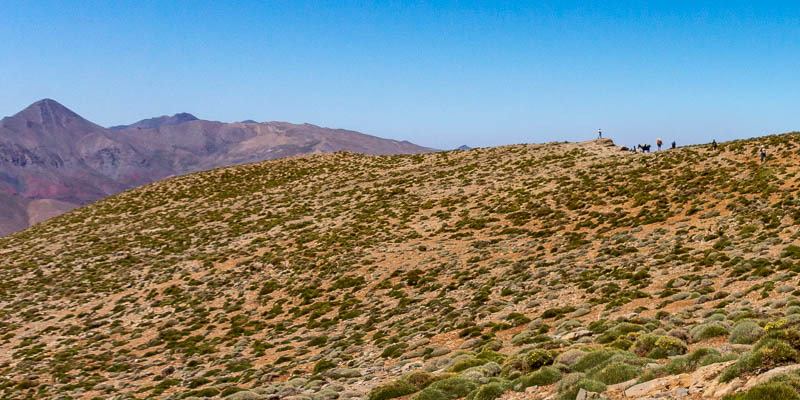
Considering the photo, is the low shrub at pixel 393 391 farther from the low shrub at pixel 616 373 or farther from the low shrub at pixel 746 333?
the low shrub at pixel 746 333

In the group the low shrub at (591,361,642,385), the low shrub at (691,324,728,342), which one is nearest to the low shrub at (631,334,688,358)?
the low shrub at (691,324,728,342)

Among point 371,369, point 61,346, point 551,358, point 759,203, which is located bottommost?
point 61,346

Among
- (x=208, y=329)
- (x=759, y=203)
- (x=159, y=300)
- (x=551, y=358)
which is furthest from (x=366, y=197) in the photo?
(x=551, y=358)

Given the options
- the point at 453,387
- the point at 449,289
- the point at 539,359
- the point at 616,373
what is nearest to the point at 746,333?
the point at 616,373

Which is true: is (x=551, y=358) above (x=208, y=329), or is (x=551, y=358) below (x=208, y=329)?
above

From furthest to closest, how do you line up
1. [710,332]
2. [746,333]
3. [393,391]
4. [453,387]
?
[393,391]
[710,332]
[453,387]
[746,333]

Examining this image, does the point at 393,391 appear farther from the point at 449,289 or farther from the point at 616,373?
the point at 449,289

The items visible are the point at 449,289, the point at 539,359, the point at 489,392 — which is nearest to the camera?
the point at 489,392

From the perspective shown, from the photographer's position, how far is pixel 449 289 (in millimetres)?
31328

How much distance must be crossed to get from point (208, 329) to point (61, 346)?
379 inches

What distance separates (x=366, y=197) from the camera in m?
63.7

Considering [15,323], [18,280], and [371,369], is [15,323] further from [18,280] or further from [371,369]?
[371,369]

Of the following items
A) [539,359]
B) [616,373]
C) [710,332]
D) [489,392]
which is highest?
[616,373]

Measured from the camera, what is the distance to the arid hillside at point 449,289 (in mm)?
14430
